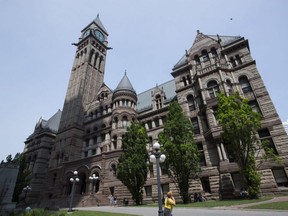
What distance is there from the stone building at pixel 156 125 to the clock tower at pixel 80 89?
0.75 ft

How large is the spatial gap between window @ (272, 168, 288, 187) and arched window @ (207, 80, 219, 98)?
38.2 feet

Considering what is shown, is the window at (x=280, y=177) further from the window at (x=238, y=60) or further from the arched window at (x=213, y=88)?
the window at (x=238, y=60)

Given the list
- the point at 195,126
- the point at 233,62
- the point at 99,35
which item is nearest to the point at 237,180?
the point at 195,126

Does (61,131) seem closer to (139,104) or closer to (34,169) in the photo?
(34,169)

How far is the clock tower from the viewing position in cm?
3999

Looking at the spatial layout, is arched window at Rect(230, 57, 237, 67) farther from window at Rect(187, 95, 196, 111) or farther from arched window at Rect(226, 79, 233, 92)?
window at Rect(187, 95, 196, 111)

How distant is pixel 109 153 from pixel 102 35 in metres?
48.9

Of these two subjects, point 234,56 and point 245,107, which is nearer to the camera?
point 245,107

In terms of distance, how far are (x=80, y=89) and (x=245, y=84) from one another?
3614 centimetres

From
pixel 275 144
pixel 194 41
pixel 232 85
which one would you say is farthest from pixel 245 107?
pixel 194 41

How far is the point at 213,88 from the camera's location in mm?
27938

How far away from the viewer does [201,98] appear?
29.2 m

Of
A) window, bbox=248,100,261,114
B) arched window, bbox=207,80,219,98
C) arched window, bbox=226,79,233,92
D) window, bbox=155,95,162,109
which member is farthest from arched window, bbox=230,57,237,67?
window, bbox=155,95,162,109

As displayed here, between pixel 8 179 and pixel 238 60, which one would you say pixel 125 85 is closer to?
pixel 238 60
